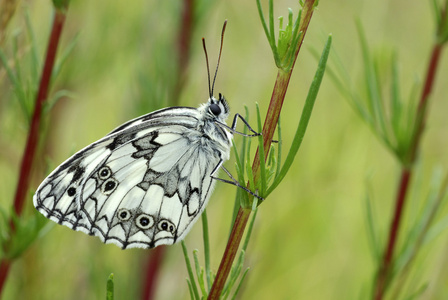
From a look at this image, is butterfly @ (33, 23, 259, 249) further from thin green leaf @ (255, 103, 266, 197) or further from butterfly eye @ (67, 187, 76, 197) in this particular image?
thin green leaf @ (255, 103, 266, 197)

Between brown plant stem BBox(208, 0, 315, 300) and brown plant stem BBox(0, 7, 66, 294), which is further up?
brown plant stem BBox(0, 7, 66, 294)

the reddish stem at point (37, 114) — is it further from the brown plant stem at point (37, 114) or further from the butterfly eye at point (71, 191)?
the butterfly eye at point (71, 191)

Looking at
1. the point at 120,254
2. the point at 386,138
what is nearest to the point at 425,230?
the point at 386,138

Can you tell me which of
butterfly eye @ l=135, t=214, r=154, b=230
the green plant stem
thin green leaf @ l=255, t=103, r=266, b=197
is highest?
butterfly eye @ l=135, t=214, r=154, b=230

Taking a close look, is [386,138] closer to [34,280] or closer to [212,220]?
[212,220]

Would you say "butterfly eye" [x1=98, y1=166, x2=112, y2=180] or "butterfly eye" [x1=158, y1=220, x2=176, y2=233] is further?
"butterfly eye" [x1=98, y1=166, x2=112, y2=180]

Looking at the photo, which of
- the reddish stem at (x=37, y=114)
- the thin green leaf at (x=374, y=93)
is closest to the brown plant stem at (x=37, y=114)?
the reddish stem at (x=37, y=114)

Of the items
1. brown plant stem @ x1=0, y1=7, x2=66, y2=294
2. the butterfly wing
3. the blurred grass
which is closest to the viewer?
brown plant stem @ x1=0, y1=7, x2=66, y2=294

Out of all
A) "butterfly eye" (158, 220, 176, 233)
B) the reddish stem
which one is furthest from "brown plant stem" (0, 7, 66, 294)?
"butterfly eye" (158, 220, 176, 233)

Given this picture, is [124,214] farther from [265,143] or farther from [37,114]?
[265,143]
